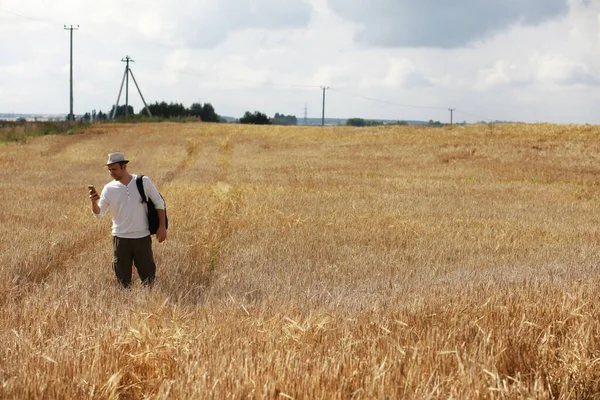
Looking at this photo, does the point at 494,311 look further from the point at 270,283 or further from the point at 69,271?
the point at 69,271

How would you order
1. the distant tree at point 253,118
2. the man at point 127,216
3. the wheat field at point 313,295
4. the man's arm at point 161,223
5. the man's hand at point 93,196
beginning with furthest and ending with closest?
1. the distant tree at point 253,118
2. the man's arm at point 161,223
3. the man at point 127,216
4. the man's hand at point 93,196
5. the wheat field at point 313,295

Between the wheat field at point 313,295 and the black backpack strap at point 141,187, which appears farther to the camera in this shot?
the black backpack strap at point 141,187

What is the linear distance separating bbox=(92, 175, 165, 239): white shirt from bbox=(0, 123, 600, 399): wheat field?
728 millimetres

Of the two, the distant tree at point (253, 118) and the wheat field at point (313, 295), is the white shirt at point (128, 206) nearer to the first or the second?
the wheat field at point (313, 295)

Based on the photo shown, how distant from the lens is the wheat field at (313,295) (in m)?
4.32

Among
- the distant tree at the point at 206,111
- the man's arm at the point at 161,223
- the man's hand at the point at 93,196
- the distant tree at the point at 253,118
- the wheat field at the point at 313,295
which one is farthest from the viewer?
the distant tree at the point at 206,111

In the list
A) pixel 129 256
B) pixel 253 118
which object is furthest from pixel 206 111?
pixel 129 256

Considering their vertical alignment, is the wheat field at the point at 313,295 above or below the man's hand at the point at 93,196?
below

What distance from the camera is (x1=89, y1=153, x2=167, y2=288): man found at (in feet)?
25.8

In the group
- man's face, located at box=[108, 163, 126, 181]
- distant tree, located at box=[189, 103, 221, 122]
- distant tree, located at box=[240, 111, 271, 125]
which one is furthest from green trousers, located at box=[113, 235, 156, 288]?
distant tree, located at box=[189, 103, 221, 122]

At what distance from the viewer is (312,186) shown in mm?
21984

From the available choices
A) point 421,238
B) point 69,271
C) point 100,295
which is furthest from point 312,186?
point 100,295

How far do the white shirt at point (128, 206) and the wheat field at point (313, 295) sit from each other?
2.39 feet

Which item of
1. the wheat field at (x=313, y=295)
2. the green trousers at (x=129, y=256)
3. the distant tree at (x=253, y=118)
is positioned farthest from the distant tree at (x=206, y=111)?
the green trousers at (x=129, y=256)
